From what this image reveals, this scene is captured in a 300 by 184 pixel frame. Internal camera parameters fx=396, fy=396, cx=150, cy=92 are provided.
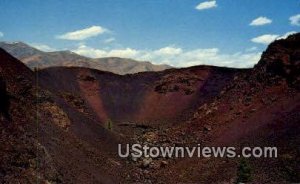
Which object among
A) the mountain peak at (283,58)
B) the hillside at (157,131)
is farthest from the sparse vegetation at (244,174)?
the mountain peak at (283,58)

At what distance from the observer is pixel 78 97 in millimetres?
62062

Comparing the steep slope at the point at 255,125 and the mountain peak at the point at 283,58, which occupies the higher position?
the mountain peak at the point at 283,58

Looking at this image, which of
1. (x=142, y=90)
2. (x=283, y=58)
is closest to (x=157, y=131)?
(x=142, y=90)

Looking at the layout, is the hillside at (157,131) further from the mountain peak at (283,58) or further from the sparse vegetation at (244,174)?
the sparse vegetation at (244,174)

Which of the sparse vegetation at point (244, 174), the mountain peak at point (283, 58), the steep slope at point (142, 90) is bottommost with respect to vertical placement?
the sparse vegetation at point (244, 174)

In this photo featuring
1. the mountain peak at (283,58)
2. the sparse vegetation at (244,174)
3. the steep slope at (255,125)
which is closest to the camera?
the sparse vegetation at (244,174)

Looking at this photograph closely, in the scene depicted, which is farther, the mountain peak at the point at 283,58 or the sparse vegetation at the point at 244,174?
the mountain peak at the point at 283,58

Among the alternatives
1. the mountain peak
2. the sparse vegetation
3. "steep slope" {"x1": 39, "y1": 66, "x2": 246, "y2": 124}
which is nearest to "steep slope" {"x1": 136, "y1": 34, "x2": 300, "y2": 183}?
the mountain peak

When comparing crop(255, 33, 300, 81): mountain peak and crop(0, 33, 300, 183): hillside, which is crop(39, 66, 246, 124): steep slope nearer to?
crop(0, 33, 300, 183): hillside

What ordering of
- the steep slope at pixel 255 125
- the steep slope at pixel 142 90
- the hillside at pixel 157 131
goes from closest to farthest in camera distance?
the hillside at pixel 157 131 → the steep slope at pixel 255 125 → the steep slope at pixel 142 90

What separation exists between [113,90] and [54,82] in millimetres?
11596

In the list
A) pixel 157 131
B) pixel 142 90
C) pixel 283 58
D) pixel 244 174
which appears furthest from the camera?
pixel 142 90

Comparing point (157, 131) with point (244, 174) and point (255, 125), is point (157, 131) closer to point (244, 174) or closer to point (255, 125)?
point (255, 125)

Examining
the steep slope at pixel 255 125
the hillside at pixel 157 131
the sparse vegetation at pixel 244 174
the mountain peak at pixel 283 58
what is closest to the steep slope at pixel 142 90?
the hillside at pixel 157 131
